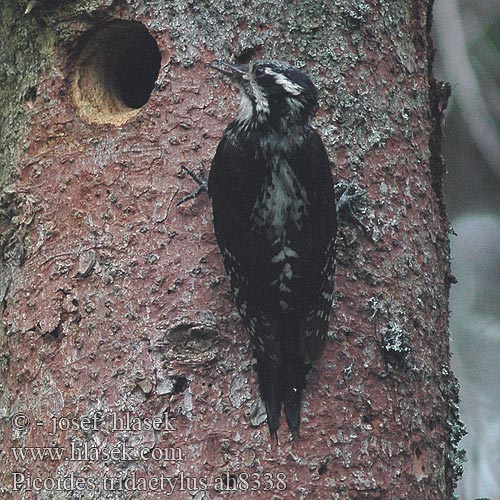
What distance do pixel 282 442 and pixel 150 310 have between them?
22.0 inches

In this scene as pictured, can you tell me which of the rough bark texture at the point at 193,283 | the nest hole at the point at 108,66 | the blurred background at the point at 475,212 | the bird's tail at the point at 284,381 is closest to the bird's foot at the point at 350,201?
the rough bark texture at the point at 193,283

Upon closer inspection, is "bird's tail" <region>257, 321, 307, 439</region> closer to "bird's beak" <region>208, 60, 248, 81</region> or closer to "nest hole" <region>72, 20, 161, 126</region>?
"bird's beak" <region>208, 60, 248, 81</region>

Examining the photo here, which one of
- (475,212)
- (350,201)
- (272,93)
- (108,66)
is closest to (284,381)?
(350,201)

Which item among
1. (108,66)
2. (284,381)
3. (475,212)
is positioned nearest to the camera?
(284,381)

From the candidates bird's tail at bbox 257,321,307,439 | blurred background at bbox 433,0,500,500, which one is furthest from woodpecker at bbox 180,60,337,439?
blurred background at bbox 433,0,500,500

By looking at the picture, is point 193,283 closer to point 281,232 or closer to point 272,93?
point 281,232

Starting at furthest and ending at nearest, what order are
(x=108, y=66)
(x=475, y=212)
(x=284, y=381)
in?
1. (x=475, y=212)
2. (x=108, y=66)
3. (x=284, y=381)

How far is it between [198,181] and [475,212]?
4023mm

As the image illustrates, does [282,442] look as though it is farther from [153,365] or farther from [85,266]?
[85,266]

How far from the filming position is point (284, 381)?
10.0ft

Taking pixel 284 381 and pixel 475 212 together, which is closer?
pixel 284 381

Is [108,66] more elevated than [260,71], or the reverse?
[260,71]

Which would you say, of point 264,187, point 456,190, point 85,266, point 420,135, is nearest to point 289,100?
point 264,187

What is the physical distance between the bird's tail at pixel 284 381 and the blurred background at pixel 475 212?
1983mm
